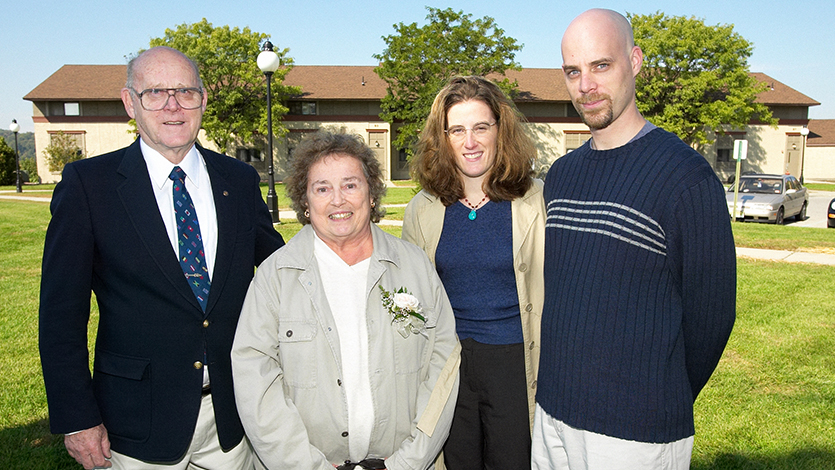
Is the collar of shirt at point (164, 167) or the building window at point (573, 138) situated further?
the building window at point (573, 138)

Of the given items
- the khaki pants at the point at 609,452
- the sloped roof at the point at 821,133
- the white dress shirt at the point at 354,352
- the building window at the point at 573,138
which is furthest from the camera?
the sloped roof at the point at 821,133

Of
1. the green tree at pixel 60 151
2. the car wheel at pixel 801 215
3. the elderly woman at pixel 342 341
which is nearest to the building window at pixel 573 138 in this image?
the car wheel at pixel 801 215

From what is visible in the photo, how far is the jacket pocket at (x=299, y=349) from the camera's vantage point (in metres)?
2.49

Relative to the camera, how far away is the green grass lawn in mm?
4254

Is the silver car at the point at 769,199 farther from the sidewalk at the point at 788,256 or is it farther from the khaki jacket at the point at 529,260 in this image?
the khaki jacket at the point at 529,260

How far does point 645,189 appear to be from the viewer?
225 cm

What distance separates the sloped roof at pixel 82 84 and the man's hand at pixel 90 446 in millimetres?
45900

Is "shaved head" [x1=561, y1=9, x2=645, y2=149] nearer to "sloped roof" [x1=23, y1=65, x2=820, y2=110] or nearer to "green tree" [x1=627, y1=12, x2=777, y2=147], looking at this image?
"green tree" [x1=627, y1=12, x2=777, y2=147]

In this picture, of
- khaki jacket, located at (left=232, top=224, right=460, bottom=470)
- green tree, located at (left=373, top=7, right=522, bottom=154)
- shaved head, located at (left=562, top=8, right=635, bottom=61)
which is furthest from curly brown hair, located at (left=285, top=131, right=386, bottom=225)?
green tree, located at (left=373, top=7, right=522, bottom=154)

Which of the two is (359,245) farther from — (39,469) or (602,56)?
(39,469)

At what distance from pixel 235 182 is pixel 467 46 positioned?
35061 mm

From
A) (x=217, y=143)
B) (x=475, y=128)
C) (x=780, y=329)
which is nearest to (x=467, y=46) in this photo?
(x=217, y=143)

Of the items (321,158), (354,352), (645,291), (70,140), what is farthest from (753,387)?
(70,140)

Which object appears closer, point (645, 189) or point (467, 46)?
point (645, 189)
